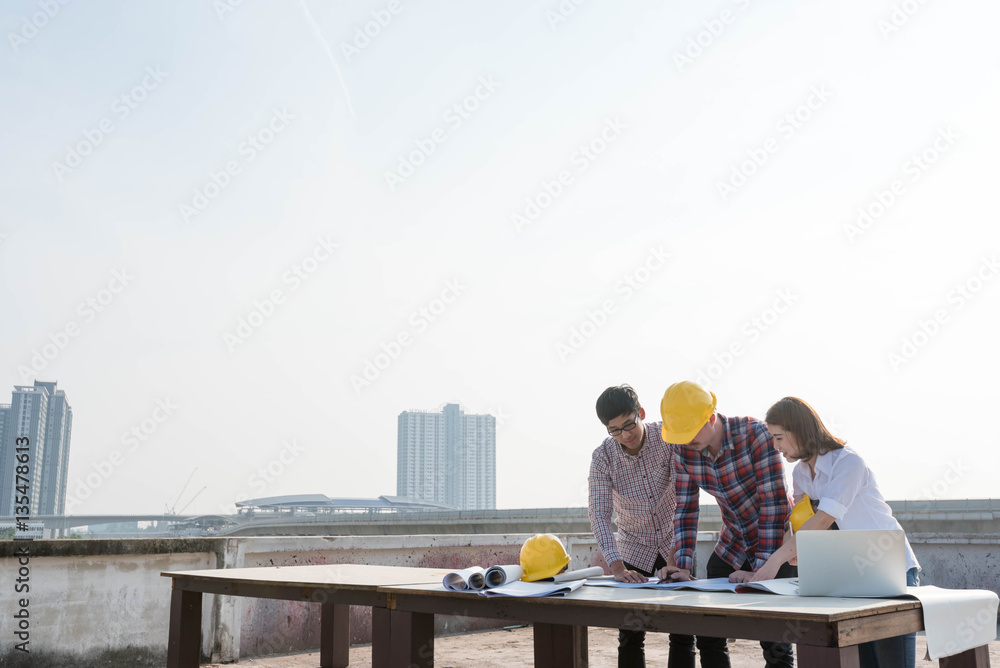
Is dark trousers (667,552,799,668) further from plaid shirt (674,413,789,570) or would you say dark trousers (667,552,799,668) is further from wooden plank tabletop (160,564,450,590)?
wooden plank tabletop (160,564,450,590)

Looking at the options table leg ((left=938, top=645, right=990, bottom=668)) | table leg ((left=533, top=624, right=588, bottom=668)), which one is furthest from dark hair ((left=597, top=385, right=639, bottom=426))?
table leg ((left=938, top=645, right=990, bottom=668))

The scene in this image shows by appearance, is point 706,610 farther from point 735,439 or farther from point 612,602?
point 735,439

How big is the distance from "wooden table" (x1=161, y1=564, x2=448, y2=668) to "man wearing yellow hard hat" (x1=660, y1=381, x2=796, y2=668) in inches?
45.0

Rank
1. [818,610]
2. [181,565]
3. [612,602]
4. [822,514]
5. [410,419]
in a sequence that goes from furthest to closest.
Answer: [410,419], [181,565], [822,514], [612,602], [818,610]

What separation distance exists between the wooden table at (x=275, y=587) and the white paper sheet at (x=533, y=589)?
0.52 meters

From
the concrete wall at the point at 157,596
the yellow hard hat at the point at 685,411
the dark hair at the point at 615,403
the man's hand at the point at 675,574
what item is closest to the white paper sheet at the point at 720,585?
the man's hand at the point at 675,574

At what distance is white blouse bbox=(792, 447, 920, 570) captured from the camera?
272 centimetres

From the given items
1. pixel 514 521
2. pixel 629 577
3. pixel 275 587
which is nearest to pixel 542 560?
pixel 629 577

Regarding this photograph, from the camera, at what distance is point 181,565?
228 inches

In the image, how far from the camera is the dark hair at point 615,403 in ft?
11.0

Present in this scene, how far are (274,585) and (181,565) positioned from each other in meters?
2.87

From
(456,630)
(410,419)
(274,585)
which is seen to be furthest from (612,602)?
(410,419)

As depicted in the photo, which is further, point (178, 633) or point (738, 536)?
point (178, 633)

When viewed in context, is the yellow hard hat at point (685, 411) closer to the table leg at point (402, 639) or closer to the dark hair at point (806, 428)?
the dark hair at point (806, 428)
